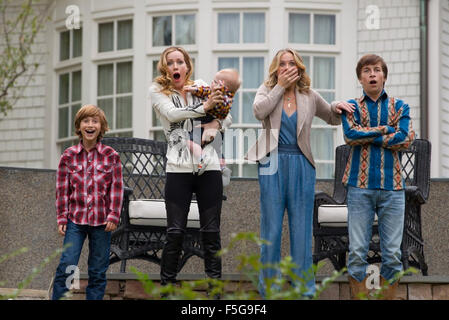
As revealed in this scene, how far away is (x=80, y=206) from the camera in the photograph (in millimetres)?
5863

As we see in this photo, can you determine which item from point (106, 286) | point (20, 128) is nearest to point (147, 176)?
point (106, 286)

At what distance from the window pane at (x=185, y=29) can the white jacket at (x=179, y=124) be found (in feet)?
19.3

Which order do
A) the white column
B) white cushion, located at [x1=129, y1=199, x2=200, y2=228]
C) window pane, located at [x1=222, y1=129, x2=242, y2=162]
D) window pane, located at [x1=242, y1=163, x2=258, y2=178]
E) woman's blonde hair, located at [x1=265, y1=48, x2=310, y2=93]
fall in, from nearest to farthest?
woman's blonde hair, located at [x1=265, y1=48, x2=310, y2=93], white cushion, located at [x1=129, y1=199, x2=200, y2=228], window pane, located at [x1=222, y1=129, x2=242, y2=162], window pane, located at [x1=242, y1=163, x2=258, y2=178], the white column

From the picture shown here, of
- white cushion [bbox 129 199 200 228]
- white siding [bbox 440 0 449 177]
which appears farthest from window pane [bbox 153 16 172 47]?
white cushion [bbox 129 199 200 228]

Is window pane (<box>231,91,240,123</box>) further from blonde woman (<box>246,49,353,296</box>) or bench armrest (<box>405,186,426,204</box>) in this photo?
blonde woman (<box>246,49,353,296</box>)

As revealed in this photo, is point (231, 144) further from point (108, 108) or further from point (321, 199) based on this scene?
point (321, 199)

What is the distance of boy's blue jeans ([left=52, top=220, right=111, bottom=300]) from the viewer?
5.77 metres

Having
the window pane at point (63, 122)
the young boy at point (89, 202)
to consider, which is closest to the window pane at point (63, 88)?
the window pane at point (63, 122)

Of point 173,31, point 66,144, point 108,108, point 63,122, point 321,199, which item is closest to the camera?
point 321,199

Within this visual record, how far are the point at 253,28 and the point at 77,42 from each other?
2270 mm

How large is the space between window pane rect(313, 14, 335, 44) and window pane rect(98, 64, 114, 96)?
97.8 inches

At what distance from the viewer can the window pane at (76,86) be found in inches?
490

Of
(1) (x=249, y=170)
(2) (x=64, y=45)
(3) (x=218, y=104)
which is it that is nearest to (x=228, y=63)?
(1) (x=249, y=170)

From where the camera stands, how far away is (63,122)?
12.6 metres
